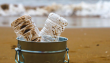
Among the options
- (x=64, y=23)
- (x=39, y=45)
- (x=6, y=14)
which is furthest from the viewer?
(x=6, y=14)

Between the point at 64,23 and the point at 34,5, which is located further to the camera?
the point at 34,5

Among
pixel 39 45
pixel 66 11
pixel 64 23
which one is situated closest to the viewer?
pixel 39 45

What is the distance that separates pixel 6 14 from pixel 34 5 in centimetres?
501

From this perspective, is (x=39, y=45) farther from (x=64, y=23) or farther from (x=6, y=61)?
(x=6, y=61)

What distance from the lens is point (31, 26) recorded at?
1854 millimetres

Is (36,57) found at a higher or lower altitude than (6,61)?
higher

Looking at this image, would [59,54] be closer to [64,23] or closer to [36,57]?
[36,57]

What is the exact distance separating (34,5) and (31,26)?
85.6ft

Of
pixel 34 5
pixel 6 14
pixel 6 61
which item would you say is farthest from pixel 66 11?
pixel 6 61

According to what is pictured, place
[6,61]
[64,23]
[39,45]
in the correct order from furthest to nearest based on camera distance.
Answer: [6,61]
[64,23]
[39,45]

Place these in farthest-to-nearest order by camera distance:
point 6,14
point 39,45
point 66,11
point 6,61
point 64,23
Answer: point 66,11, point 6,14, point 6,61, point 64,23, point 39,45

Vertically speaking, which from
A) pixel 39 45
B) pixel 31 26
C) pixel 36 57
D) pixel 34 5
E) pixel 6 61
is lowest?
pixel 6 61

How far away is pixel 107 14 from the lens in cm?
2547

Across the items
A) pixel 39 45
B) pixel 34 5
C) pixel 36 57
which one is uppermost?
pixel 34 5
